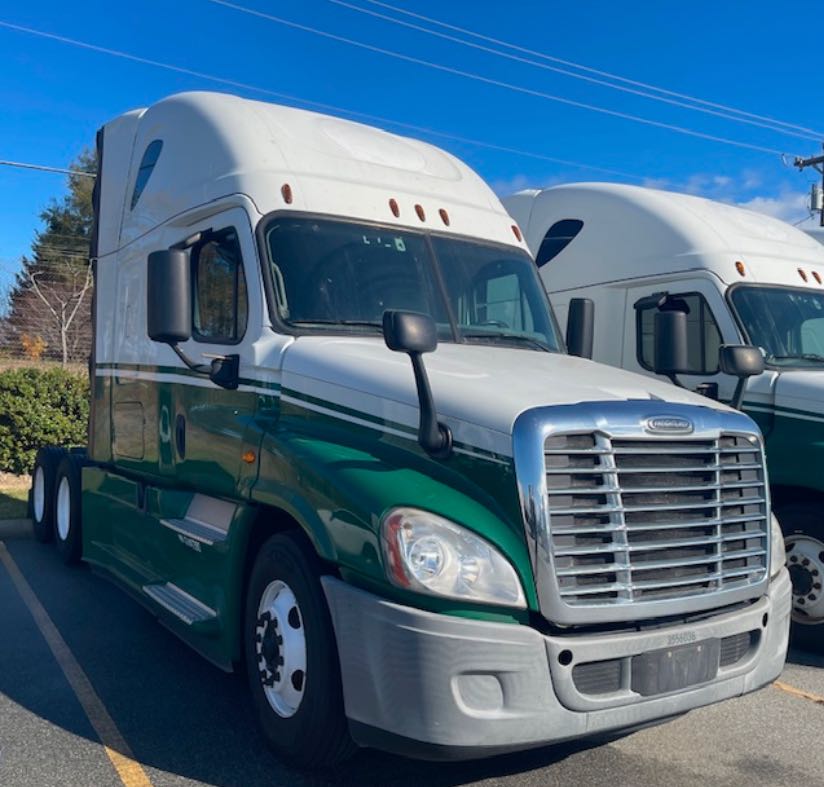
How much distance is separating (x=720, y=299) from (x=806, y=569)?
2.11 m

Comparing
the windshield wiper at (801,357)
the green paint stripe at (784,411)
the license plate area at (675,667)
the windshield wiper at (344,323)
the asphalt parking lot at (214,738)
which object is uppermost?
the windshield wiper at (344,323)

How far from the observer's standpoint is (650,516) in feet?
12.0

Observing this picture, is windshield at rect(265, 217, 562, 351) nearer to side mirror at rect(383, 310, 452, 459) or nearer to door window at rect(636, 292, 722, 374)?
side mirror at rect(383, 310, 452, 459)

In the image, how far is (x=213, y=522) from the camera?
4758 mm

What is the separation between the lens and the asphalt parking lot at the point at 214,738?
155 inches

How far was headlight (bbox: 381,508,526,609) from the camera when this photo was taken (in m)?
3.28

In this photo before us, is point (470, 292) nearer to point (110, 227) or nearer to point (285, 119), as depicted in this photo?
point (285, 119)

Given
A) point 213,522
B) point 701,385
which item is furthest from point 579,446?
point 701,385

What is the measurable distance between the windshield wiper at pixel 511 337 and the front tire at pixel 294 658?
5.29ft

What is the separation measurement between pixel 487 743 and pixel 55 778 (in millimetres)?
1985

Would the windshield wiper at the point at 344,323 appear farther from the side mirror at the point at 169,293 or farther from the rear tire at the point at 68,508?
the rear tire at the point at 68,508

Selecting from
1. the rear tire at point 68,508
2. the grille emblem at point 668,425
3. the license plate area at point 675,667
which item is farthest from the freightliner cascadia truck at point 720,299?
the rear tire at point 68,508

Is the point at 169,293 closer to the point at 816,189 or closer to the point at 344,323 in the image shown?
the point at 344,323

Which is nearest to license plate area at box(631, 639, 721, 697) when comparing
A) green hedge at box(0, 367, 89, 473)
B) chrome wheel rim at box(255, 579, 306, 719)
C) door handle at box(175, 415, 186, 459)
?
chrome wheel rim at box(255, 579, 306, 719)
